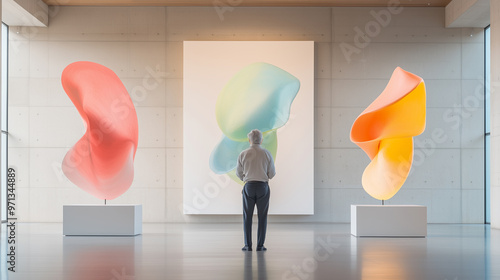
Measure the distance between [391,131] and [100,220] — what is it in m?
4.73

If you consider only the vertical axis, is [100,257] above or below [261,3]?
below

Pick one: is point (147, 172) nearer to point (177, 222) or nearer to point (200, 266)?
point (177, 222)

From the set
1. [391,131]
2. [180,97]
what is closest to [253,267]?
[391,131]

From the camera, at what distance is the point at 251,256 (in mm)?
7242

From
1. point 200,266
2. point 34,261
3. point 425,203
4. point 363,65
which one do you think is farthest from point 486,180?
point 34,261

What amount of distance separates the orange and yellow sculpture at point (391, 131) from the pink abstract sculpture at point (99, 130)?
11.8 ft

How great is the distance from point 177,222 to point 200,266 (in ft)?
23.8

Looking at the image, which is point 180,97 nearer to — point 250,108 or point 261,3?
point 250,108

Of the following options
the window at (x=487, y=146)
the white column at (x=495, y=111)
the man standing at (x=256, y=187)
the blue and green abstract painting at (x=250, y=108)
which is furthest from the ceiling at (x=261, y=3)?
the man standing at (x=256, y=187)

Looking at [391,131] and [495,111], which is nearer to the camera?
[391,131]

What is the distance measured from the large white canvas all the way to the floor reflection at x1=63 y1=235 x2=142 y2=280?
3.67 metres

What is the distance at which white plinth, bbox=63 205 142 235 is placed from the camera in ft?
32.3

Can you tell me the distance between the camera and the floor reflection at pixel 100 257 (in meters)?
5.90

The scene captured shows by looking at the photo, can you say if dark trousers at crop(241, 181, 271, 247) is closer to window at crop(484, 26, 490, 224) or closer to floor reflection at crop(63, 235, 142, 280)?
floor reflection at crop(63, 235, 142, 280)
